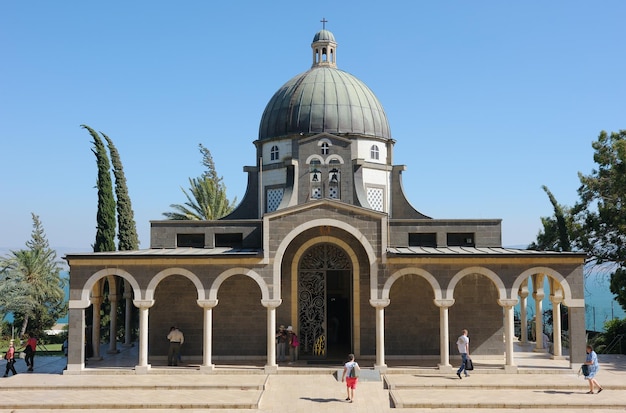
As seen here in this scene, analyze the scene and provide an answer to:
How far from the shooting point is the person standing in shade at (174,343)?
2690 centimetres

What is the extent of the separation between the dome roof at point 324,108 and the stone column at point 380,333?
1013 cm

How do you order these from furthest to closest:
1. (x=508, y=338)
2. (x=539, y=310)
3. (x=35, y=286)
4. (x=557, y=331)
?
(x=35, y=286)
(x=539, y=310)
(x=557, y=331)
(x=508, y=338)

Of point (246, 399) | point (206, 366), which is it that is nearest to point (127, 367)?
point (206, 366)

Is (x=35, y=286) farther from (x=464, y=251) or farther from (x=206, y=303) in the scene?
(x=464, y=251)

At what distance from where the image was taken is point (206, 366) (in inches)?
1024

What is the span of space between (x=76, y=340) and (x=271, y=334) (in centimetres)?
746

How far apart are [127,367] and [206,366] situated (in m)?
3.36

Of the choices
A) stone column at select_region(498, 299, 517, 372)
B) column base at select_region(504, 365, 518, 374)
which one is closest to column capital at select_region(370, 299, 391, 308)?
stone column at select_region(498, 299, 517, 372)

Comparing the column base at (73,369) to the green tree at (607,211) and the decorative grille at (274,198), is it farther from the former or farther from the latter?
the green tree at (607,211)

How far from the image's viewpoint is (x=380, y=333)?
26.1m

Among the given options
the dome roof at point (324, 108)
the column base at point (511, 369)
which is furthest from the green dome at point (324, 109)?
the column base at point (511, 369)

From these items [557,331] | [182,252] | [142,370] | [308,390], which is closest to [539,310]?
[557,331]

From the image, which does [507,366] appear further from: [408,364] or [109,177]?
[109,177]

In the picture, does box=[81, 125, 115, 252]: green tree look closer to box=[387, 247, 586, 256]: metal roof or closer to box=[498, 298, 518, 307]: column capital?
box=[387, 247, 586, 256]: metal roof
